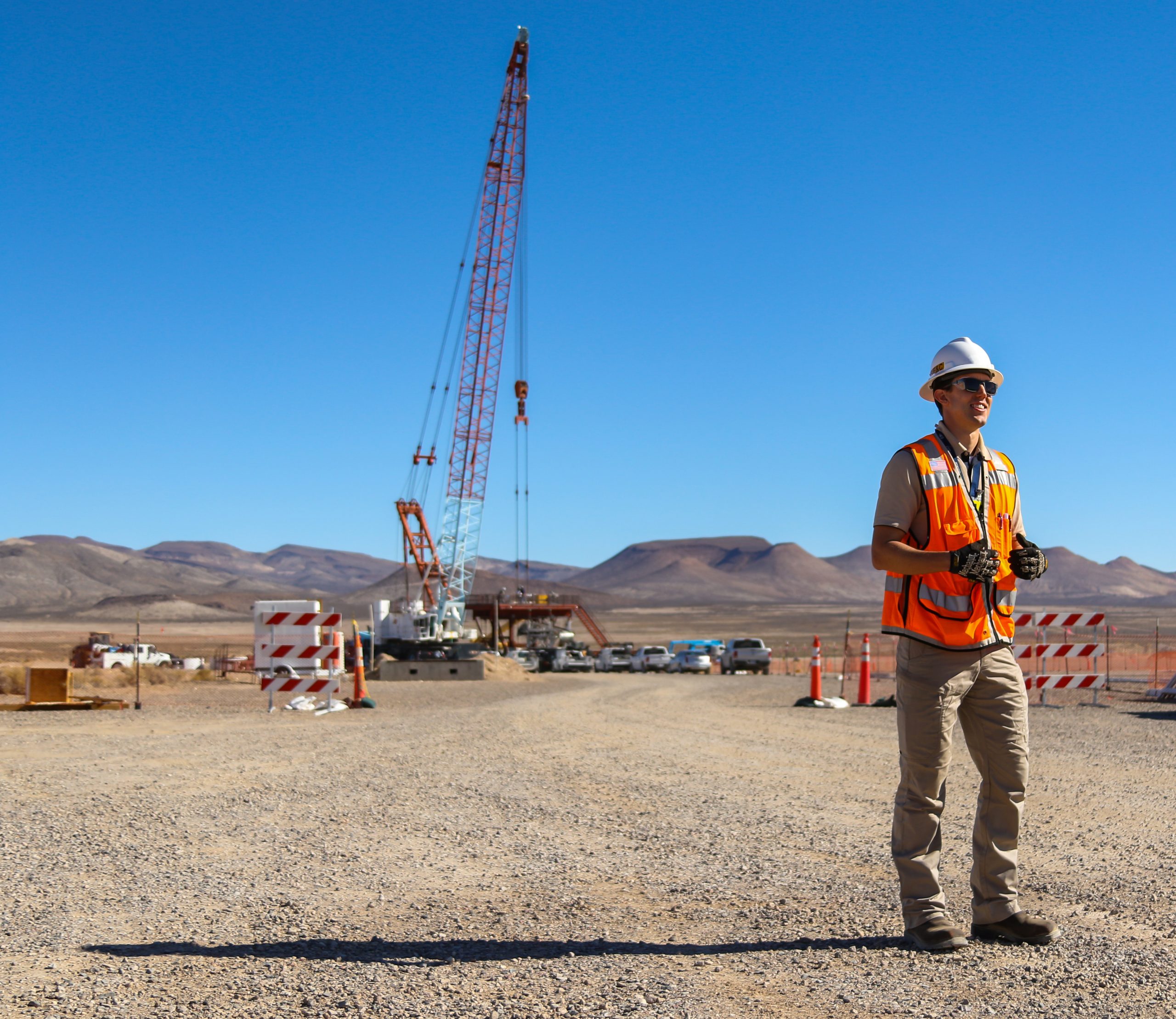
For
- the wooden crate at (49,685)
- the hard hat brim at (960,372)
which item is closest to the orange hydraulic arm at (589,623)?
the wooden crate at (49,685)

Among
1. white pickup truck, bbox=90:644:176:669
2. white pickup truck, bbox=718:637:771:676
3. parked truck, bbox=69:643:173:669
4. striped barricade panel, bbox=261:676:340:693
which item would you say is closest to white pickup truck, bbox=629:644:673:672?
white pickup truck, bbox=718:637:771:676

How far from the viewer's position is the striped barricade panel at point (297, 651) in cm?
1859

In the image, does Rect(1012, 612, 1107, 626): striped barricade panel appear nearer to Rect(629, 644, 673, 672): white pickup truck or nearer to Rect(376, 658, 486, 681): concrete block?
Rect(376, 658, 486, 681): concrete block

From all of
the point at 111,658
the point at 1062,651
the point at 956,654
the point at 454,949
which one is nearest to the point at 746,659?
the point at 111,658

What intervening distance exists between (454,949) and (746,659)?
44608mm

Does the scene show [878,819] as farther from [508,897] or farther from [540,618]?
[540,618]

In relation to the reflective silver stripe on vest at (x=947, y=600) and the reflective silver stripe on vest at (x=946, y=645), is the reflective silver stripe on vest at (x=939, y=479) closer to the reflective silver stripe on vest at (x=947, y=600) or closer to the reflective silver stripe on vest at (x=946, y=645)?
the reflective silver stripe on vest at (x=947, y=600)

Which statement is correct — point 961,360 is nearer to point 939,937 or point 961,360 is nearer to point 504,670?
point 939,937

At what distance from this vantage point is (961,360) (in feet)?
16.2

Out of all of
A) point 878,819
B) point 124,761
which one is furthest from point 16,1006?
point 124,761

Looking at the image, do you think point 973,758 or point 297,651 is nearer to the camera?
point 973,758

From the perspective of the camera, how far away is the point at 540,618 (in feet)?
259

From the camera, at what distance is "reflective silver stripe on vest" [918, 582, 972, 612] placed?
4.71 m

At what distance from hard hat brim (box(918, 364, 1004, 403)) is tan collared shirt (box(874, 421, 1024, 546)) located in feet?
1.28
